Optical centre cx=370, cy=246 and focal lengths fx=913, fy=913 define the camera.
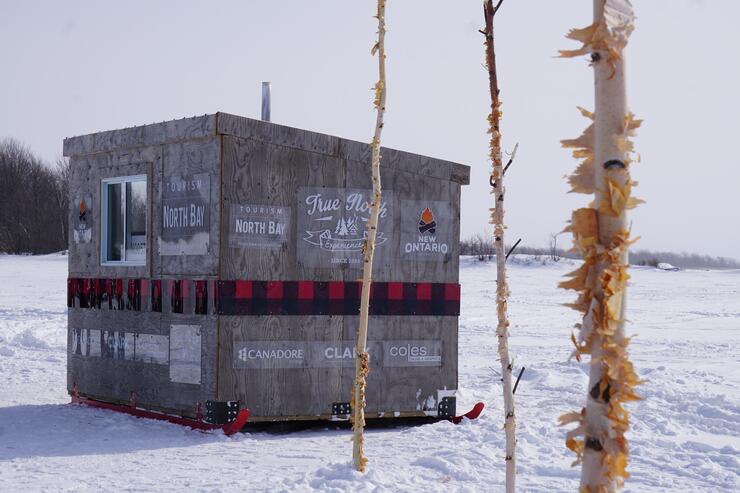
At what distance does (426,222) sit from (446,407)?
1775mm

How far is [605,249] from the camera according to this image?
79.0 inches

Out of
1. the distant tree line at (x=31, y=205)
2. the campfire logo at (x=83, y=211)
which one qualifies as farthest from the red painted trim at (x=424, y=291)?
the distant tree line at (x=31, y=205)

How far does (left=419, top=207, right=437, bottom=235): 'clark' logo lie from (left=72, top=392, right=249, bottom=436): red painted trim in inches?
94.5

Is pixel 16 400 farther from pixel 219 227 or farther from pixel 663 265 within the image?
pixel 663 265

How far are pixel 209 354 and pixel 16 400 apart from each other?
288 centimetres

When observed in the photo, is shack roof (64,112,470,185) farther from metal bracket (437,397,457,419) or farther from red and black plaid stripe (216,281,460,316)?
metal bracket (437,397,457,419)

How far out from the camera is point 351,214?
8305mm

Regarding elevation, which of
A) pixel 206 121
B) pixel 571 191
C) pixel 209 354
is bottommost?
pixel 209 354

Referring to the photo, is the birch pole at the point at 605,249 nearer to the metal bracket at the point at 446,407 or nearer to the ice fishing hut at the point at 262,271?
the ice fishing hut at the point at 262,271

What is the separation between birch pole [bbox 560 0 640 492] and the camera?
2000 millimetres

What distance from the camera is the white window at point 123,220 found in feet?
28.6

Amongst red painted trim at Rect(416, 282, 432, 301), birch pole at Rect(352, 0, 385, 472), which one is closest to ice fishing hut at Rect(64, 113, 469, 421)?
red painted trim at Rect(416, 282, 432, 301)

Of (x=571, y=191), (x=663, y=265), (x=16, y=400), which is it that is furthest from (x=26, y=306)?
(x=663, y=265)

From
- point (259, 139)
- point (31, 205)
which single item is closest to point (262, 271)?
point (259, 139)
